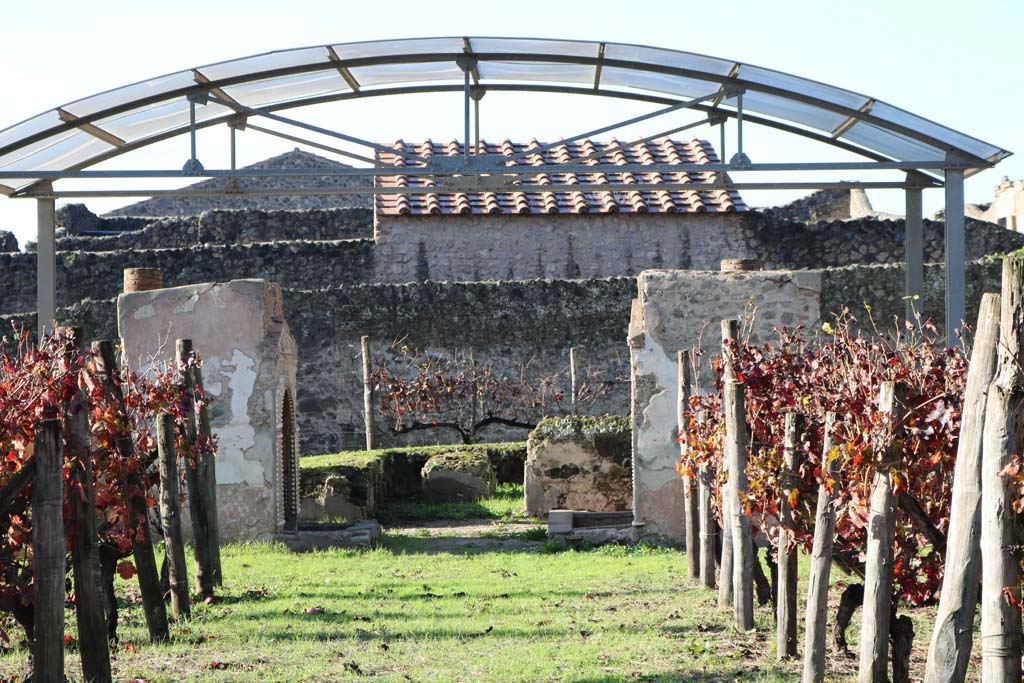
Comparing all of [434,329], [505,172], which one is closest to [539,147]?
[505,172]

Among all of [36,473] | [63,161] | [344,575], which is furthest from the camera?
[63,161]

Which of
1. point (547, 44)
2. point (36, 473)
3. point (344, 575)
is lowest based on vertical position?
point (344, 575)

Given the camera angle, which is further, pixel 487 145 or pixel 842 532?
pixel 487 145

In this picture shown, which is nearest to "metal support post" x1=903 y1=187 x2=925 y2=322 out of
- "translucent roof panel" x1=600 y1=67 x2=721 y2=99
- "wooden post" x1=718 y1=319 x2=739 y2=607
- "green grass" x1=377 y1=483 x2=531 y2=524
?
"translucent roof panel" x1=600 y1=67 x2=721 y2=99

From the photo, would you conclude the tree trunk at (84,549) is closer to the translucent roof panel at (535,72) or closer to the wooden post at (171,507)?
the wooden post at (171,507)

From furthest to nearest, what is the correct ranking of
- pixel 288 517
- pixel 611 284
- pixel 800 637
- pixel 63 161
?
pixel 611 284 < pixel 288 517 < pixel 63 161 < pixel 800 637

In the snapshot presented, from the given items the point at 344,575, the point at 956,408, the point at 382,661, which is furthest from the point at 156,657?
the point at 956,408

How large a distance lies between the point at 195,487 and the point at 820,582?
5244 millimetres

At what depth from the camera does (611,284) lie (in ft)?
64.7

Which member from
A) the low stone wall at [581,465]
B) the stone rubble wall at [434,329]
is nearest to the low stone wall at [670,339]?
the low stone wall at [581,465]

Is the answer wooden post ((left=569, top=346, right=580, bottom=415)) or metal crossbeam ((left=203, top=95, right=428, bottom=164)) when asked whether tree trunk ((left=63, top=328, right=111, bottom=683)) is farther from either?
wooden post ((left=569, top=346, right=580, bottom=415))

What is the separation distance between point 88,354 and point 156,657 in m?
1.82

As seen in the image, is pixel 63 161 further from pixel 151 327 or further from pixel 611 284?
pixel 611 284

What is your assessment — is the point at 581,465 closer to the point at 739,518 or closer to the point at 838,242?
the point at 739,518
